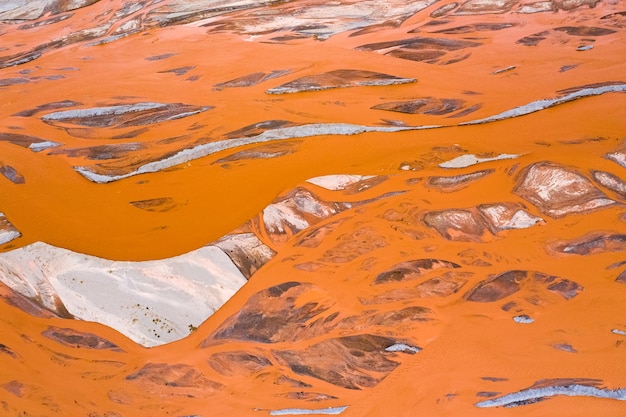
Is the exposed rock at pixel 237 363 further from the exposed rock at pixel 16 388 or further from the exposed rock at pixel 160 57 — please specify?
the exposed rock at pixel 160 57

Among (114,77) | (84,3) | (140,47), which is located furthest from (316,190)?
(84,3)

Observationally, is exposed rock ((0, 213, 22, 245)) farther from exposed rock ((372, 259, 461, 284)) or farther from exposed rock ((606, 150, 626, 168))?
exposed rock ((606, 150, 626, 168))

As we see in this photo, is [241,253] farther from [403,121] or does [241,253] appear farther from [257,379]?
[403,121]

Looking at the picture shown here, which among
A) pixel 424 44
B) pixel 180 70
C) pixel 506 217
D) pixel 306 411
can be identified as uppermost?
pixel 180 70

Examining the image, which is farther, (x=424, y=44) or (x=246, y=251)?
(x=424, y=44)

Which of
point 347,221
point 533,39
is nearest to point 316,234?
point 347,221

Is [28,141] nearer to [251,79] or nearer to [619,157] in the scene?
[251,79]

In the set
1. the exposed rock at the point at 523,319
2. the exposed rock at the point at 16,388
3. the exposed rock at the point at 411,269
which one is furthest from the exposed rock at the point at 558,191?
the exposed rock at the point at 16,388

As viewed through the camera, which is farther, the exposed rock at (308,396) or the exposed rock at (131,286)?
the exposed rock at (131,286)
